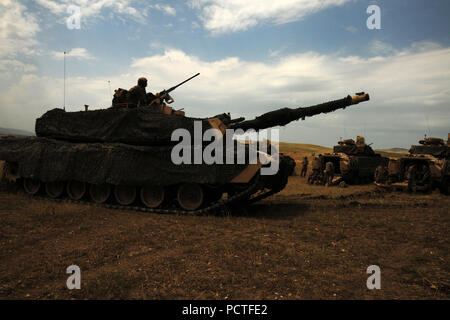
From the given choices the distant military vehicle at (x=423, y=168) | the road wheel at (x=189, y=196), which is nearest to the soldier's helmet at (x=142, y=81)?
the road wheel at (x=189, y=196)

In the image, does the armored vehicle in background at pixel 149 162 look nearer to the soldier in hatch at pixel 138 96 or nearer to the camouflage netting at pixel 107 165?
the camouflage netting at pixel 107 165

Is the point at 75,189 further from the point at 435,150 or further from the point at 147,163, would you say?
the point at 435,150

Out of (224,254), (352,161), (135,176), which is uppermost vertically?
(352,161)

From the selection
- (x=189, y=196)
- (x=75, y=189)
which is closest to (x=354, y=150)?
(x=189, y=196)

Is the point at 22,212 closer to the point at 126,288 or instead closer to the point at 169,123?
the point at 169,123

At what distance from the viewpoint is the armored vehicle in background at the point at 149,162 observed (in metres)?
8.17

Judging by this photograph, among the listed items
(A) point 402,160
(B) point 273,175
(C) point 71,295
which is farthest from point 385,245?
(A) point 402,160

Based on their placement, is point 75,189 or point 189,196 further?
point 75,189

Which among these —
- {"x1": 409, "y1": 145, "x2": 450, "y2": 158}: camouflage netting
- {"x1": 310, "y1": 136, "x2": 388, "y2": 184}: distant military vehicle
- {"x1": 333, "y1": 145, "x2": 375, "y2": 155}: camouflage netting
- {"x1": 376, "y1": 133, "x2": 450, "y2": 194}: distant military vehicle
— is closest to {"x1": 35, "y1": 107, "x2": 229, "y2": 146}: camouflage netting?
{"x1": 376, "y1": 133, "x2": 450, "y2": 194}: distant military vehicle

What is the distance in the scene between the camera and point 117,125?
959 centimetres

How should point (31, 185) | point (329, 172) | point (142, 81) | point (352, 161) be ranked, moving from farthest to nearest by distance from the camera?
point (329, 172) → point (352, 161) → point (31, 185) → point (142, 81)

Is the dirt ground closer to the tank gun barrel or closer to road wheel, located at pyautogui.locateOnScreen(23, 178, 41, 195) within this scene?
the tank gun barrel

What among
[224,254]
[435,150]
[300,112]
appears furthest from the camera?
[435,150]

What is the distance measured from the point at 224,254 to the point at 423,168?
39.6ft
